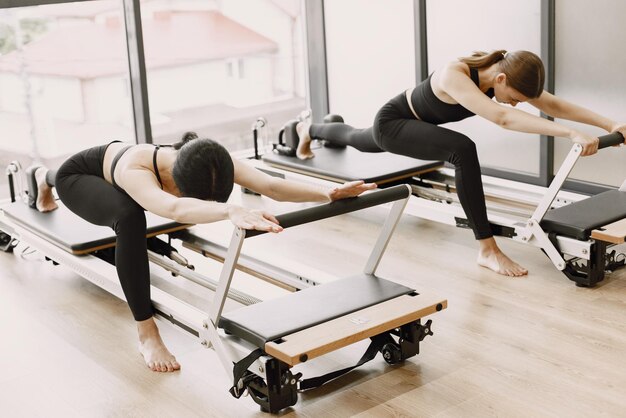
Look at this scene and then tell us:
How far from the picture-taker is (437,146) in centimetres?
386

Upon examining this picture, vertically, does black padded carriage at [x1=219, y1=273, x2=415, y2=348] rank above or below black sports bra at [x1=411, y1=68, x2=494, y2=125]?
below

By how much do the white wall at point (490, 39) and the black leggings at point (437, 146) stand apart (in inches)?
45.3

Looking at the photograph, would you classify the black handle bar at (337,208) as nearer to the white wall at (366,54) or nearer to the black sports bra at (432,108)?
the black sports bra at (432,108)

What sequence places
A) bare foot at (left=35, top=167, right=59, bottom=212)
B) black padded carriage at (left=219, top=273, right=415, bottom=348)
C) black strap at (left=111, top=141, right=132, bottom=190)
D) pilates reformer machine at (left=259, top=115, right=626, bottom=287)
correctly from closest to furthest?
1. black padded carriage at (left=219, top=273, right=415, bottom=348)
2. black strap at (left=111, top=141, right=132, bottom=190)
3. pilates reformer machine at (left=259, top=115, right=626, bottom=287)
4. bare foot at (left=35, top=167, right=59, bottom=212)

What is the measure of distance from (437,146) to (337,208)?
1.32 m

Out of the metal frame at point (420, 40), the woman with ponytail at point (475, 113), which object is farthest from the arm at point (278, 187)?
the metal frame at point (420, 40)

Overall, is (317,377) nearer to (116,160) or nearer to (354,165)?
(116,160)

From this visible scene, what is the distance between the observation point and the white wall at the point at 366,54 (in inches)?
220

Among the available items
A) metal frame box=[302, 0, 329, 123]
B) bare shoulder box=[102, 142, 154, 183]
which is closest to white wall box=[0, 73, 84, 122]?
metal frame box=[302, 0, 329, 123]

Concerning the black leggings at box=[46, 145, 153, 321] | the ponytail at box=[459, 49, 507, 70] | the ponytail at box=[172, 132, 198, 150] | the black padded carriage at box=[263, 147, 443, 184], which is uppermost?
the ponytail at box=[459, 49, 507, 70]

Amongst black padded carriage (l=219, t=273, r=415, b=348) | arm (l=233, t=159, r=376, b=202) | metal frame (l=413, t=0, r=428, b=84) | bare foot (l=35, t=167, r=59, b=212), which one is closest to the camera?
black padded carriage (l=219, t=273, r=415, b=348)

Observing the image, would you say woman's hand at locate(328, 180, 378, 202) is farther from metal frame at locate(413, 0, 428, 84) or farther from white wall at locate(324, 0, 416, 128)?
white wall at locate(324, 0, 416, 128)

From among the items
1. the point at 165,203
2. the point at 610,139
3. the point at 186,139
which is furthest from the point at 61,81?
the point at 610,139

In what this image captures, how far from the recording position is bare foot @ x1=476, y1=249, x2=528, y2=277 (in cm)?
375
